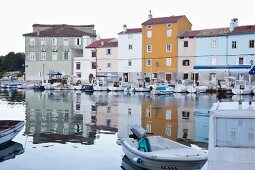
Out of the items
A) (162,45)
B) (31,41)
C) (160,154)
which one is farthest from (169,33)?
(160,154)

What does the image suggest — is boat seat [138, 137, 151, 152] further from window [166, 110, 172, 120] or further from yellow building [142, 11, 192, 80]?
yellow building [142, 11, 192, 80]

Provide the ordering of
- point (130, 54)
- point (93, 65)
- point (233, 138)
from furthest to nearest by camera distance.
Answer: point (93, 65)
point (130, 54)
point (233, 138)

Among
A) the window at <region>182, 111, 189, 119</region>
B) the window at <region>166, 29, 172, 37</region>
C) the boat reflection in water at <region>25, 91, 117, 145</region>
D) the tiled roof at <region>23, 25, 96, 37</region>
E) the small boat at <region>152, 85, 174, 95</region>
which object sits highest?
the tiled roof at <region>23, 25, 96, 37</region>

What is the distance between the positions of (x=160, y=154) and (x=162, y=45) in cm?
5785

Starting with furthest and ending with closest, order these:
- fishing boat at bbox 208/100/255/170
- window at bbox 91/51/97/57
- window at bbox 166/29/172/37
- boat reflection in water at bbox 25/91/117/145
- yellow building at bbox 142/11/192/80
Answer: window at bbox 91/51/97/57, window at bbox 166/29/172/37, yellow building at bbox 142/11/192/80, boat reflection in water at bbox 25/91/117/145, fishing boat at bbox 208/100/255/170

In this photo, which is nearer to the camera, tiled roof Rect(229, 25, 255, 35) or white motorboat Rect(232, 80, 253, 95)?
white motorboat Rect(232, 80, 253, 95)

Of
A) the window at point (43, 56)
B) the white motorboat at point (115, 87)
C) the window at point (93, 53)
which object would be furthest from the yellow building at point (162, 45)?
the window at point (43, 56)

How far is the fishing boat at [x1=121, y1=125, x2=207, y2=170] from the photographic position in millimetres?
12172

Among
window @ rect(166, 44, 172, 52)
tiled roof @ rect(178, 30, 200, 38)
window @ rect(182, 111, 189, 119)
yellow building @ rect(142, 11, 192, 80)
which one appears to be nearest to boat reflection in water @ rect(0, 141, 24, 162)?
window @ rect(182, 111, 189, 119)

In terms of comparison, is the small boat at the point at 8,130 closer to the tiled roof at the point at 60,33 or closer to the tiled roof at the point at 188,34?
the tiled roof at the point at 188,34

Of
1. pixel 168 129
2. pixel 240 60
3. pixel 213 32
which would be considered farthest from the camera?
pixel 213 32

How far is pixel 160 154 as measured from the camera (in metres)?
12.8

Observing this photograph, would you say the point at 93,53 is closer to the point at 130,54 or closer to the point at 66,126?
the point at 130,54

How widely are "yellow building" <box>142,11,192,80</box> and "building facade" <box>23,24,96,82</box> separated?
1863 centimetres
